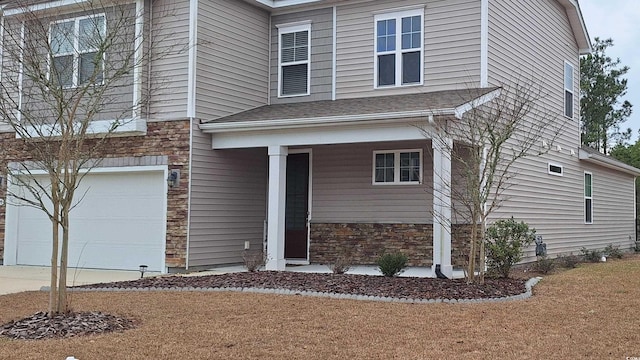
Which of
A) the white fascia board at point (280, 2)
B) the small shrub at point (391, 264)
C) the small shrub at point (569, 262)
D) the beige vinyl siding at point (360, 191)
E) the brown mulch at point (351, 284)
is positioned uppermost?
the white fascia board at point (280, 2)

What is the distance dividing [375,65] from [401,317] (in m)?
7.83

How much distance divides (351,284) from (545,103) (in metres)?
8.51

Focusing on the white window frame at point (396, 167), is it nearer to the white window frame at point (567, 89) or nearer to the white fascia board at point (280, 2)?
the white fascia board at point (280, 2)

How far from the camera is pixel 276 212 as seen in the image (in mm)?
13188

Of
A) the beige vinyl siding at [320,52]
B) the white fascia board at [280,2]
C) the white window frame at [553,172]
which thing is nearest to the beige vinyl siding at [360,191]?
the beige vinyl siding at [320,52]

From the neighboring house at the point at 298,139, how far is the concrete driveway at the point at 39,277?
0.57m

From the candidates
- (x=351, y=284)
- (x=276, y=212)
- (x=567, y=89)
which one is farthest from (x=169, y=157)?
(x=567, y=89)

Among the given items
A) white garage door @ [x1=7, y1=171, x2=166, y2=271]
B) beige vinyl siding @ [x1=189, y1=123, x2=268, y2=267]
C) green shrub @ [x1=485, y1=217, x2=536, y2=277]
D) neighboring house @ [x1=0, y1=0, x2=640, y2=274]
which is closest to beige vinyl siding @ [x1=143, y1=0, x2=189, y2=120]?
neighboring house @ [x1=0, y1=0, x2=640, y2=274]

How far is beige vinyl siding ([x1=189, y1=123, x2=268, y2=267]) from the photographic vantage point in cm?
1363

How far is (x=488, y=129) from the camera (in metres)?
10.3

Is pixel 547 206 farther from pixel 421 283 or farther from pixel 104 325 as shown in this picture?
pixel 104 325

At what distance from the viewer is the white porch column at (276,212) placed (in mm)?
13156

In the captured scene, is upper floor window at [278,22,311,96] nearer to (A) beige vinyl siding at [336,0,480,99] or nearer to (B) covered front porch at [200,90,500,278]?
(B) covered front porch at [200,90,500,278]

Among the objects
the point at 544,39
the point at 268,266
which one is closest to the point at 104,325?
the point at 268,266
